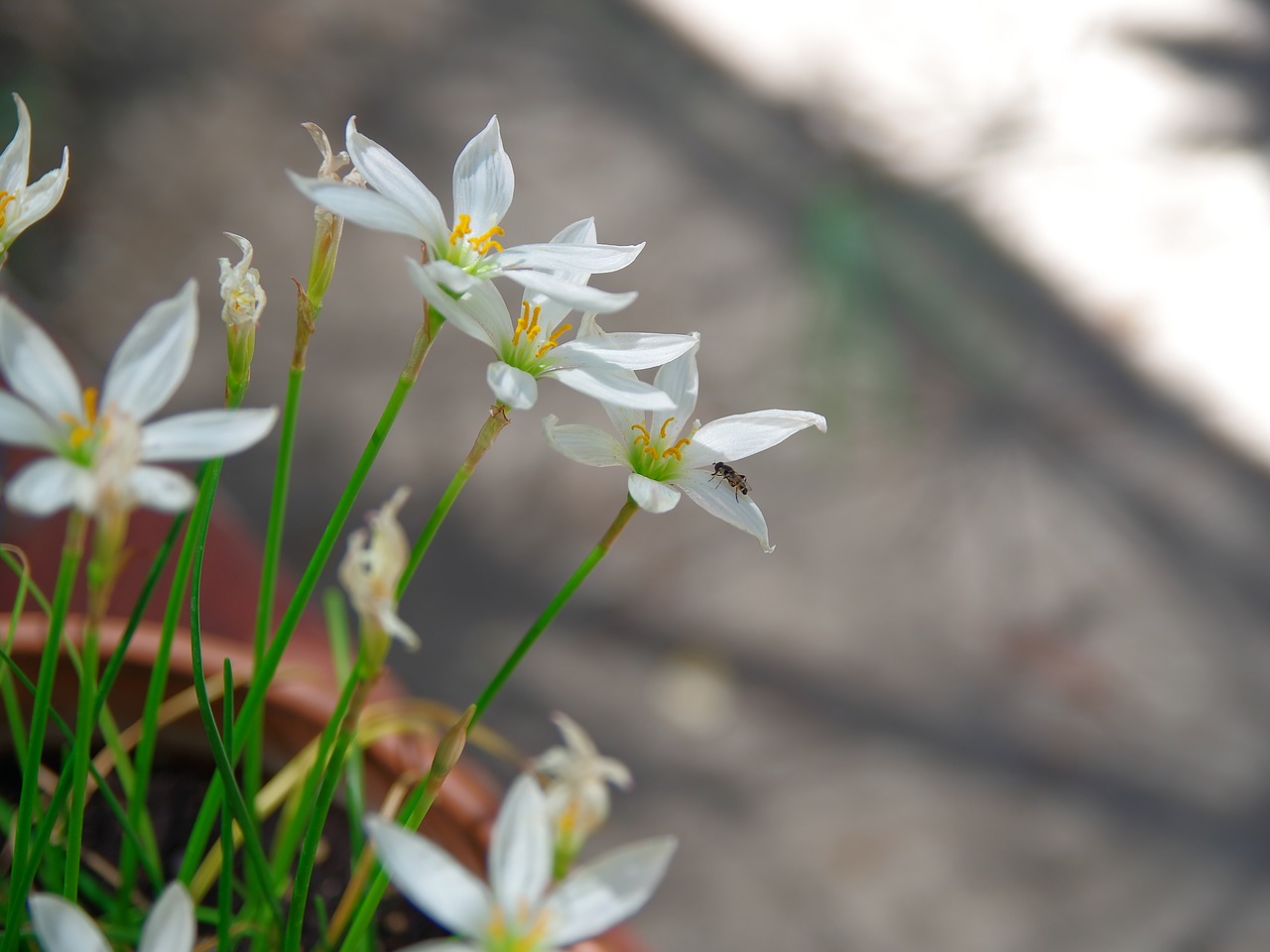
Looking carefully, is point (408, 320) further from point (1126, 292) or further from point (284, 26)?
point (1126, 292)

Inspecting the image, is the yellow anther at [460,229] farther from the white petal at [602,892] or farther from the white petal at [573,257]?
the white petal at [602,892]

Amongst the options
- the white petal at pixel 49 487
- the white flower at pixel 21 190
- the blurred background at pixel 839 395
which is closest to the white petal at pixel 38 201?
the white flower at pixel 21 190

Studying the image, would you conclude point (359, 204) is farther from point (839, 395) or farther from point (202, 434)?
point (839, 395)

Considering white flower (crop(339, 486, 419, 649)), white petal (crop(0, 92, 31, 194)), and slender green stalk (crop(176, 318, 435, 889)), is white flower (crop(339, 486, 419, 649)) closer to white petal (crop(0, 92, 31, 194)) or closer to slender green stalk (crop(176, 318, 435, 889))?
slender green stalk (crop(176, 318, 435, 889))

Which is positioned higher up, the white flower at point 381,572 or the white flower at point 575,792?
the white flower at point 381,572

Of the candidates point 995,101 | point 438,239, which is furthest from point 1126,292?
point 438,239

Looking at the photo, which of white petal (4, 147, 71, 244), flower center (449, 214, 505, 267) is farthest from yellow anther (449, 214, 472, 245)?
white petal (4, 147, 71, 244)

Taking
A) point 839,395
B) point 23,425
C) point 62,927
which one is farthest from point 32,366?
point 839,395

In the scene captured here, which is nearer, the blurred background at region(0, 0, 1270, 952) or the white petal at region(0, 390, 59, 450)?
the white petal at region(0, 390, 59, 450)
